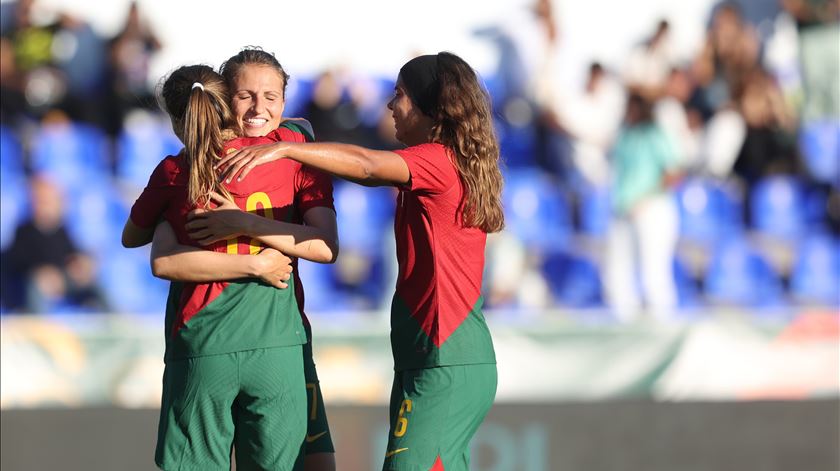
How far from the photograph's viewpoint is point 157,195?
3.41 metres

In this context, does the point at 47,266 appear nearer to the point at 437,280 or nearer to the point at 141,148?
the point at 141,148

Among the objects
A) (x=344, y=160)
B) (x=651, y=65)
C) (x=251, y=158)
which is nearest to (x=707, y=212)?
(x=651, y=65)

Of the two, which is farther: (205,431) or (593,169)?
(593,169)

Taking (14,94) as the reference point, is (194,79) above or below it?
below

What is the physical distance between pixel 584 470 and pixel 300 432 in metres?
3.44

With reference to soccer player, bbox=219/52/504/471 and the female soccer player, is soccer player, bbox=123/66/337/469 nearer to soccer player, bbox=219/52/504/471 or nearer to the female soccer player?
the female soccer player

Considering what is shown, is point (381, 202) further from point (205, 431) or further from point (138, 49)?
point (205, 431)

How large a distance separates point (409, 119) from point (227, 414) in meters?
0.94

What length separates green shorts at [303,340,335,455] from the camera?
352 cm

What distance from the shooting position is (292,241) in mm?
3336

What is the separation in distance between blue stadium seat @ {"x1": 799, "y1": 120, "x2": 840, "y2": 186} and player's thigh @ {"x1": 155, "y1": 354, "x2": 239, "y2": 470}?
4.80 m

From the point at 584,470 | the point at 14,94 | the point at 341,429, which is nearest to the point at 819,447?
the point at 584,470

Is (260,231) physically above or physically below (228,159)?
below

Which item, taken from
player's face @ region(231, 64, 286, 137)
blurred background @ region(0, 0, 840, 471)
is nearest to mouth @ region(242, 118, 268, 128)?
player's face @ region(231, 64, 286, 137)
